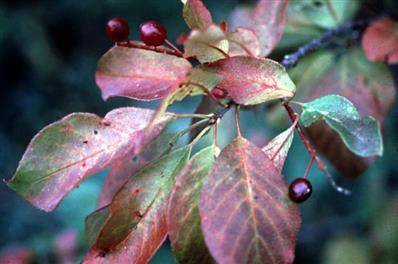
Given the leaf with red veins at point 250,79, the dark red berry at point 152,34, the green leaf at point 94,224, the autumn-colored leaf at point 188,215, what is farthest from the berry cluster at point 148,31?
the green leaf at point 94,224

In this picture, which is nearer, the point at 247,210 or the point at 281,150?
the point at 247,210

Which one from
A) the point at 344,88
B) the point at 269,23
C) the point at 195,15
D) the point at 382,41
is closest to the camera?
the point at 195,15

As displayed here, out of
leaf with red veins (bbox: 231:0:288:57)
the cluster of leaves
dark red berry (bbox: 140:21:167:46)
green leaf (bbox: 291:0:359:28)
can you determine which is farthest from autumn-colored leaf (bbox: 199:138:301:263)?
green leaf (bbox: 291:0:359:28)

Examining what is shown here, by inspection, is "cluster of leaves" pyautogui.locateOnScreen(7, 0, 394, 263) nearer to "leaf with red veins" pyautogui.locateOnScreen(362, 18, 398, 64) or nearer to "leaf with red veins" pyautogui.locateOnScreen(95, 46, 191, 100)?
"leaf with red veins" pyautogui.locateOnScreen(95, 46, 191, 100)

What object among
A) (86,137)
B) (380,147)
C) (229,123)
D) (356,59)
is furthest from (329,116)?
(229,123)

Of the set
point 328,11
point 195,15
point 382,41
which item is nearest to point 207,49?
point 195,15

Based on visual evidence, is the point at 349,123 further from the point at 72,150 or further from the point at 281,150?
the point at 72,150
